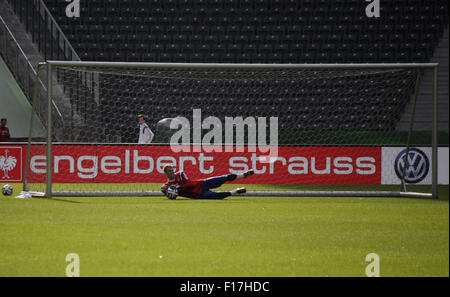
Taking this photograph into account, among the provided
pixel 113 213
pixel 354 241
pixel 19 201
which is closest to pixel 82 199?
pixel 19 201

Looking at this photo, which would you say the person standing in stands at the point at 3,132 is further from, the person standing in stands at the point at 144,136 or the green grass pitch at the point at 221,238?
the green grass pitch at the point at 221,238

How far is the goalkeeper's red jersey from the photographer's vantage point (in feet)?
35.1

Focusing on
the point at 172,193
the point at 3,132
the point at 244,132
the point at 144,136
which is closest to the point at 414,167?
the point at 244,132

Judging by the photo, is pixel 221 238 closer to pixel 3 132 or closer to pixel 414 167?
pixel 414 167

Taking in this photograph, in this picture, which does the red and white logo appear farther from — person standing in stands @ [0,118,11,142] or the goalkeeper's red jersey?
the goalkeeper's red jersey

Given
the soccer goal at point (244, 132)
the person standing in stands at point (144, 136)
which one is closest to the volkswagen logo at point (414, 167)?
the soccer goal at point (244, 132)

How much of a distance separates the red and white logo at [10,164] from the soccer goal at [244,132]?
398mm

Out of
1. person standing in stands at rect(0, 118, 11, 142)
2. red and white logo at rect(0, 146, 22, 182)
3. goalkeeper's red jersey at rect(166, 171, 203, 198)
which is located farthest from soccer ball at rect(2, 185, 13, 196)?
person standing in stands at rect(0, 118, 11, 142)

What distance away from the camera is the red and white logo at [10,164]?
1390 centimetres

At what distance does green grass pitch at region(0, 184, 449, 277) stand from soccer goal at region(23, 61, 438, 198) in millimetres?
2089

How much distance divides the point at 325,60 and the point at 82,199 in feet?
40.9

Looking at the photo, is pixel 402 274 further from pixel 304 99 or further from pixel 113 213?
pixel 304 99

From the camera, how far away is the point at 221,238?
6.40 metres

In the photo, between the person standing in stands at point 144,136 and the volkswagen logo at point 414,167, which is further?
the person standing in stands at point 144,136
